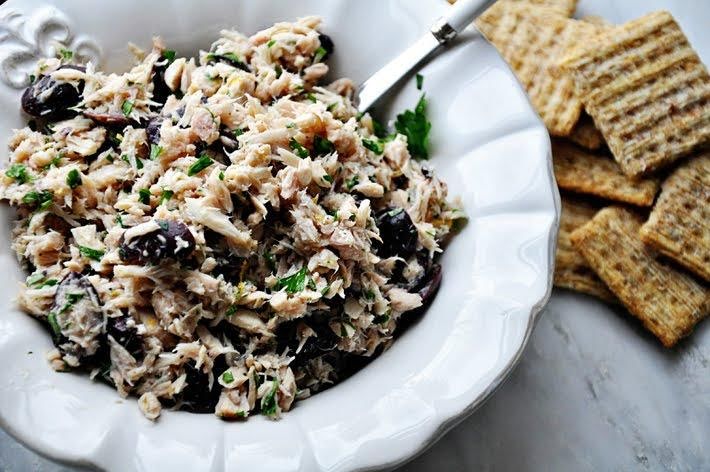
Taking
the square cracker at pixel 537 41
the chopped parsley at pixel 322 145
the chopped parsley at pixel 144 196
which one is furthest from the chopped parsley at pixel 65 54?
the square cracker at pixel 537 41

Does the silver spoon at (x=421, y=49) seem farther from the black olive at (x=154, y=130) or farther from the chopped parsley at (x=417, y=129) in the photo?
the black olive at (x=154, y=130)

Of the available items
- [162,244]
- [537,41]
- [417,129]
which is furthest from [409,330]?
[537,41]

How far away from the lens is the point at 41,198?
236 centimetres

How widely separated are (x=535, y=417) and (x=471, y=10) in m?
1.66

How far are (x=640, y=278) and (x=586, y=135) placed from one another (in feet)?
2.40

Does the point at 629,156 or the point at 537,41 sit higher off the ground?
the point at 537,41

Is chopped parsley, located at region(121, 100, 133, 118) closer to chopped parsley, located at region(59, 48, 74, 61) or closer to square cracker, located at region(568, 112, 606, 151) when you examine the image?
chopped parsley, located at region(59, 48, 74, 61)

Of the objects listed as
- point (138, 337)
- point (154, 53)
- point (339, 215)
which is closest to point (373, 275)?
point (339, 215)

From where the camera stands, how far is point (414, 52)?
282cm

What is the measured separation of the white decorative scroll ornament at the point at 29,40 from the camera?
2537 mm

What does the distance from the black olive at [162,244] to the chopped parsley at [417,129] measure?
1048 millimetres

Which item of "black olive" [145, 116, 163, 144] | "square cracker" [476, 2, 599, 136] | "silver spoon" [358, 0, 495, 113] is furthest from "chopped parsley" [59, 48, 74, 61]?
"square cracker" [476, 2, 599, 136]

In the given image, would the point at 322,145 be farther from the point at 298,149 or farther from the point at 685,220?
the point at 685,220

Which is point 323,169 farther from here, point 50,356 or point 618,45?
point 618,45
